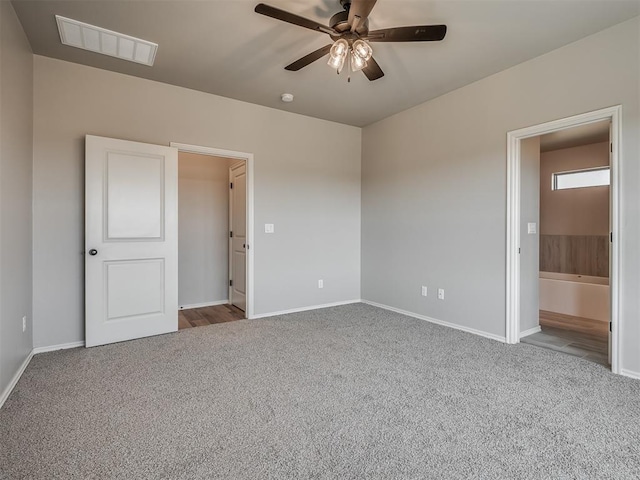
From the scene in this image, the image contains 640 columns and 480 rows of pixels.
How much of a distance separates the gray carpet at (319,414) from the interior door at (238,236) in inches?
60.5

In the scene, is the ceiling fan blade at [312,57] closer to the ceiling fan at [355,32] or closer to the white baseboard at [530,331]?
the ceiling fan at [355,32]

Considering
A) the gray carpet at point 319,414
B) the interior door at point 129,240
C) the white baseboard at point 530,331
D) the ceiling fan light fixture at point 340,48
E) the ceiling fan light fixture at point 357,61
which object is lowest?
the gray carpet at point 319,414

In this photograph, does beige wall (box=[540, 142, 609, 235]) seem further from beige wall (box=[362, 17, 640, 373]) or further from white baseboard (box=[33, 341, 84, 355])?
white baseboard (box=[33, 341, 84, 355])

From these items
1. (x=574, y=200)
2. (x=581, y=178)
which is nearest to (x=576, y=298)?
(x=574, y=200)

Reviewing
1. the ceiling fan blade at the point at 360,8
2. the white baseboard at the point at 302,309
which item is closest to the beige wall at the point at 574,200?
the white baseboard at the point at 302,309

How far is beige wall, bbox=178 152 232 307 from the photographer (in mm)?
4828

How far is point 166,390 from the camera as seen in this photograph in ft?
7.47

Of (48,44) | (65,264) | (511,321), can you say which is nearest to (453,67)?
(511,321)

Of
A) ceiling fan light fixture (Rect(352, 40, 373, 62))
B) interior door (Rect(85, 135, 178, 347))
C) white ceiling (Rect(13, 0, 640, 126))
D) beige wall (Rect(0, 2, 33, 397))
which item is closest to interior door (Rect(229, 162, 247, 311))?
interior door (Rect(85, 135, 178, 347))

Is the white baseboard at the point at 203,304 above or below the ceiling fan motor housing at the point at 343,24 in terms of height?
below

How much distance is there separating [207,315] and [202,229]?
1.35 m

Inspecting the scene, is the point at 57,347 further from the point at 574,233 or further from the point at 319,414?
the point at 574,233

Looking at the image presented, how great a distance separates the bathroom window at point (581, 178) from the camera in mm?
4926

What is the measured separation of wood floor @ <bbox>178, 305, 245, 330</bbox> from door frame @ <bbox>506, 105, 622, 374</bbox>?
10.3 ft
